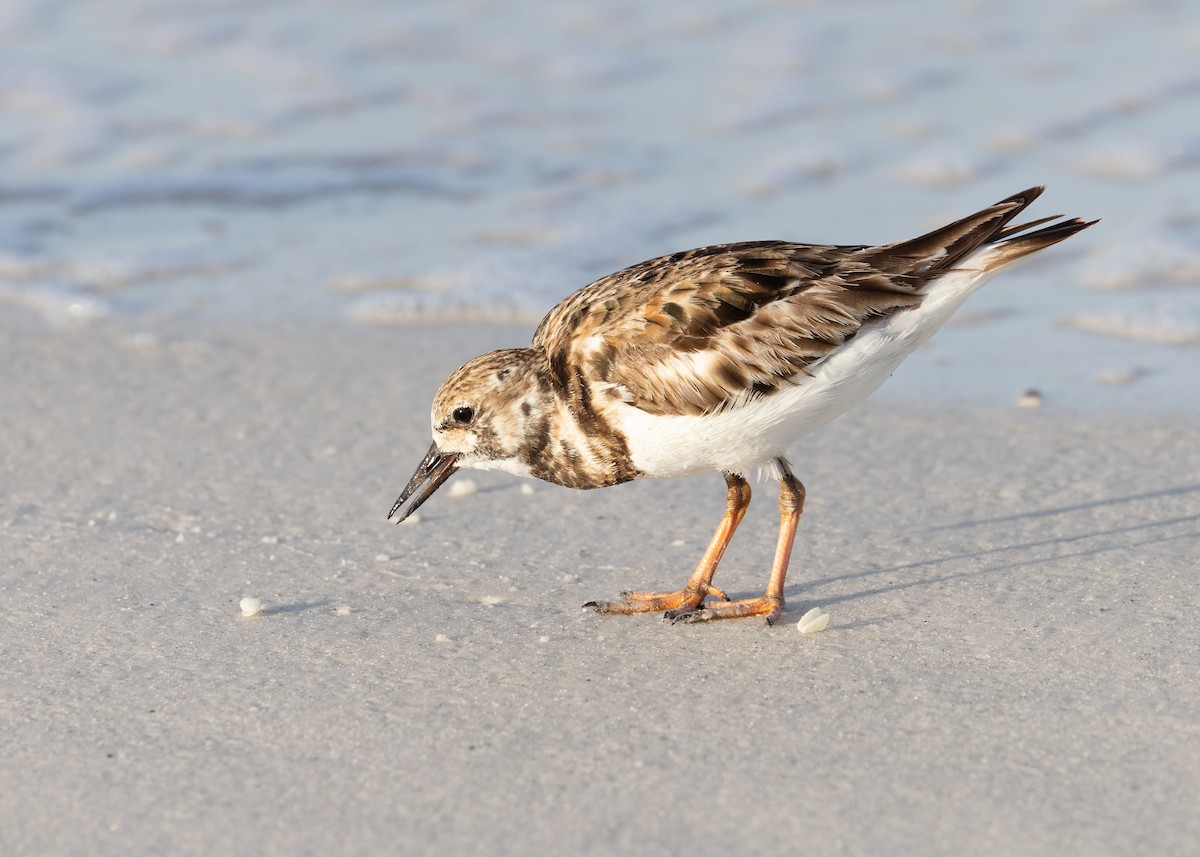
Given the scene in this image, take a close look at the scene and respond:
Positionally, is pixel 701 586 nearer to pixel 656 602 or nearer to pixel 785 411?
pixel 656 602

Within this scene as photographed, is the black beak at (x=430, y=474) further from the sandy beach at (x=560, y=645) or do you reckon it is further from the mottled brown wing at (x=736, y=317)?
the mottled brown wing at (x=736, y=317)

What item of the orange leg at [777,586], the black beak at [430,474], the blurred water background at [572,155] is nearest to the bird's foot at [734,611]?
the orange leg at [777,586]

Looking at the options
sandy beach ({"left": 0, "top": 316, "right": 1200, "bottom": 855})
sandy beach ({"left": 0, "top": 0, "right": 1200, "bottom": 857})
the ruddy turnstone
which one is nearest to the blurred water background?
sandy beach ({"left": 0, "top": 0, "right": 1200, "bottom": 857})

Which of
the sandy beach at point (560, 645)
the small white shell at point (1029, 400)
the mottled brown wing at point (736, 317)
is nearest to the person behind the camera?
the sandy beach at point (560, 645)

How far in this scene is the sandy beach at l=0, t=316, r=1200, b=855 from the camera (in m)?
3.04

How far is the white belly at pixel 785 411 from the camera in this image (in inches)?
152

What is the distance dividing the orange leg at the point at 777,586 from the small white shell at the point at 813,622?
0.32 feet

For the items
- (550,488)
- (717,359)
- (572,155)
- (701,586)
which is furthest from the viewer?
(572,155)

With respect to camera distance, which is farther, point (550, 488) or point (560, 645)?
point (550, 488)

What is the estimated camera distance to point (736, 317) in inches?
154

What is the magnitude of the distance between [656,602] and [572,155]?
4702mm

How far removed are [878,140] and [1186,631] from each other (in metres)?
5.12

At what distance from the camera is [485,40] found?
1045 centimetres

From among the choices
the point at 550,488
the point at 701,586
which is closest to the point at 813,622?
the point at 701,586
